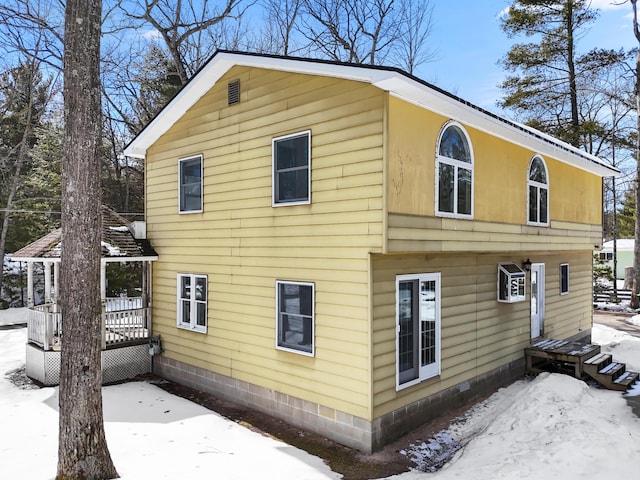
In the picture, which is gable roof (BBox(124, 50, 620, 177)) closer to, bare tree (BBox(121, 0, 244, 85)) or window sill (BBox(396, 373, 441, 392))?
window sill (BBox(396, 373, 441, 392))

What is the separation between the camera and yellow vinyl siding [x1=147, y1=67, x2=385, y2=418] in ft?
20.6

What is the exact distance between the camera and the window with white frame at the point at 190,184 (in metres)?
9.38

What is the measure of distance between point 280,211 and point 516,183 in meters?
4.93

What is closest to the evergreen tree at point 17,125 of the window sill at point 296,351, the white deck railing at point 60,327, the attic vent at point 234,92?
the white deck railing at point 60,327

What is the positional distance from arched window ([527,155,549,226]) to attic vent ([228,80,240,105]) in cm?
622

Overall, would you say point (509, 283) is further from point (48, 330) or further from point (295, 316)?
point (48, 330)

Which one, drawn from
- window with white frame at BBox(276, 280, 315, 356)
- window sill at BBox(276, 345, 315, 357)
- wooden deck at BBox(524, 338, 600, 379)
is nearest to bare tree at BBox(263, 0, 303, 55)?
window with white frame at BBox(276, 280, 315, 356)

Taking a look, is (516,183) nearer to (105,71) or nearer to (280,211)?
(280,211)

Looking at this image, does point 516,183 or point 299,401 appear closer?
point 299,401

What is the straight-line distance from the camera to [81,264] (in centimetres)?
489

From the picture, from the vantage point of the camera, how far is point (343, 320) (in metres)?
6.51

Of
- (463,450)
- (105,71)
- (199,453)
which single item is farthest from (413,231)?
(105,71)

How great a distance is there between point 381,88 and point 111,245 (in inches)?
282

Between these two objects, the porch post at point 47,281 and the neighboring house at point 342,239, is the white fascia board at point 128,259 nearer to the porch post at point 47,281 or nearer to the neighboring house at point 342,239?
the neighboring house at point 342,239
